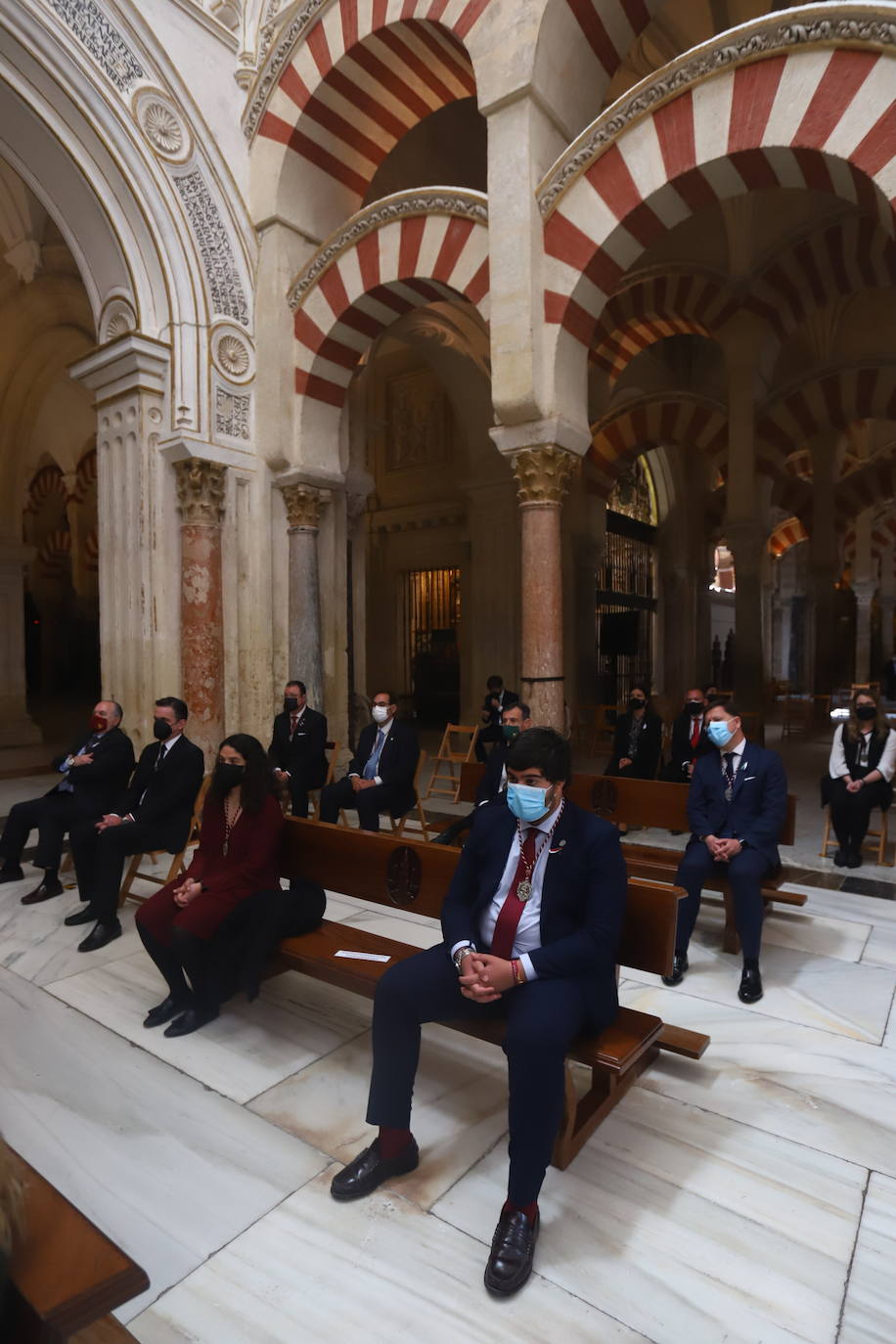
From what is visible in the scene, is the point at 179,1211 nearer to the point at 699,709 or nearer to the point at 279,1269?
the point at 279,1269

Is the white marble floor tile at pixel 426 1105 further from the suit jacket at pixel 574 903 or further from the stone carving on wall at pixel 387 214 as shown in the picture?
the stone carving on wall at pixel 387 214

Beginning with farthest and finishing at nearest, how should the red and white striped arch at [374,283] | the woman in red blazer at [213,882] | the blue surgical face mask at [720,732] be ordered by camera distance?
1. the red and white striped arch at [374,283]
2. the blue surgical face mask at [720,732]
3. the woman in red blazer at [213,882]

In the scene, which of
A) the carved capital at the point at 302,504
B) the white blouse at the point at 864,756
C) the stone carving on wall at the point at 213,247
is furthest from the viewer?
the carved capital at the point at 302,504

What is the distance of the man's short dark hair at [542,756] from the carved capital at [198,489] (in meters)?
5.28

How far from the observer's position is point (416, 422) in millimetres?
12883

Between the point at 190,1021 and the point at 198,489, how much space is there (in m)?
4.84

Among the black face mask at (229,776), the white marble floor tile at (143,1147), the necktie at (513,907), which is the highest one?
the black face mask at (229,776)

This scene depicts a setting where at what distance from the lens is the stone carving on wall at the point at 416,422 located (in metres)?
12.6

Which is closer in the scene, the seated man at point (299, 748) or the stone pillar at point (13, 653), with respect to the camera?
the seated man at point (299, 748)

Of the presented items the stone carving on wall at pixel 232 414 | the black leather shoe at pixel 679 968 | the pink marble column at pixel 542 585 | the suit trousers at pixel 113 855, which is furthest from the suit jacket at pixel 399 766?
the stone carving on wall at pixel 232 414

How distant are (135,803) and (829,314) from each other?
36.6ft

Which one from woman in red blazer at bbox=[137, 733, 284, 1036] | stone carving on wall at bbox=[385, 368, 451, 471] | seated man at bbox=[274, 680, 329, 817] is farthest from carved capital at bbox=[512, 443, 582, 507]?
stone carving on wall at bbox=[385, 368, 451, 471]

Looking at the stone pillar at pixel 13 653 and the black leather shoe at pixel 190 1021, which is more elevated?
the stone pillar at pixel 13 653

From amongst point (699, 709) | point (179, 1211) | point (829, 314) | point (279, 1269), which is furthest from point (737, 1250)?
point (829, 314)
